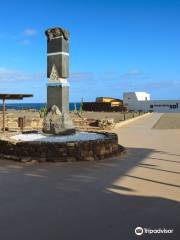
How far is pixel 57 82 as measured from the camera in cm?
1271

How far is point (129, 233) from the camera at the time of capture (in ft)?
15.9

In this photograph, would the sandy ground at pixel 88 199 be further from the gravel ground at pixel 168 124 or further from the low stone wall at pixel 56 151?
the gravel ground at pixel 168 124

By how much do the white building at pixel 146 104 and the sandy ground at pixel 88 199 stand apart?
63395 mm

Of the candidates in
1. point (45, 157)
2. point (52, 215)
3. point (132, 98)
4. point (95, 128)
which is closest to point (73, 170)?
point (45, 157)

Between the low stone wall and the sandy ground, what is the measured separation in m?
0.45

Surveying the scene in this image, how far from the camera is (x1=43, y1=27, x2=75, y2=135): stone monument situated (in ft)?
41.1

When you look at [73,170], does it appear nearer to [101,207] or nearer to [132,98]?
[101,207]

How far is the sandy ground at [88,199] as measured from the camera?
4941mm

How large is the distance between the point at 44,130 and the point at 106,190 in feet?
19.7

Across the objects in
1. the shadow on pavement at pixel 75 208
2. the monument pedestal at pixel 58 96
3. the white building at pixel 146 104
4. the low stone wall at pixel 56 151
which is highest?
the white building at pixel 146 104

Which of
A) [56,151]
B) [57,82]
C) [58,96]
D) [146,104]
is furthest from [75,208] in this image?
[146,104]

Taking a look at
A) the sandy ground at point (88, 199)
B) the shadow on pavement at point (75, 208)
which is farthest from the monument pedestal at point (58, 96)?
the shadow on pavement at point (75, 208)

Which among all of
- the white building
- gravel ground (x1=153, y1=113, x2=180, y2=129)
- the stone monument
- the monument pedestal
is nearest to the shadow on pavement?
the stone monument

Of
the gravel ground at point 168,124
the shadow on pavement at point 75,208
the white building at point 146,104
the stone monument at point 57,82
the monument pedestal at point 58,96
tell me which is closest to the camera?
the shadow on pavement at point 75,208
